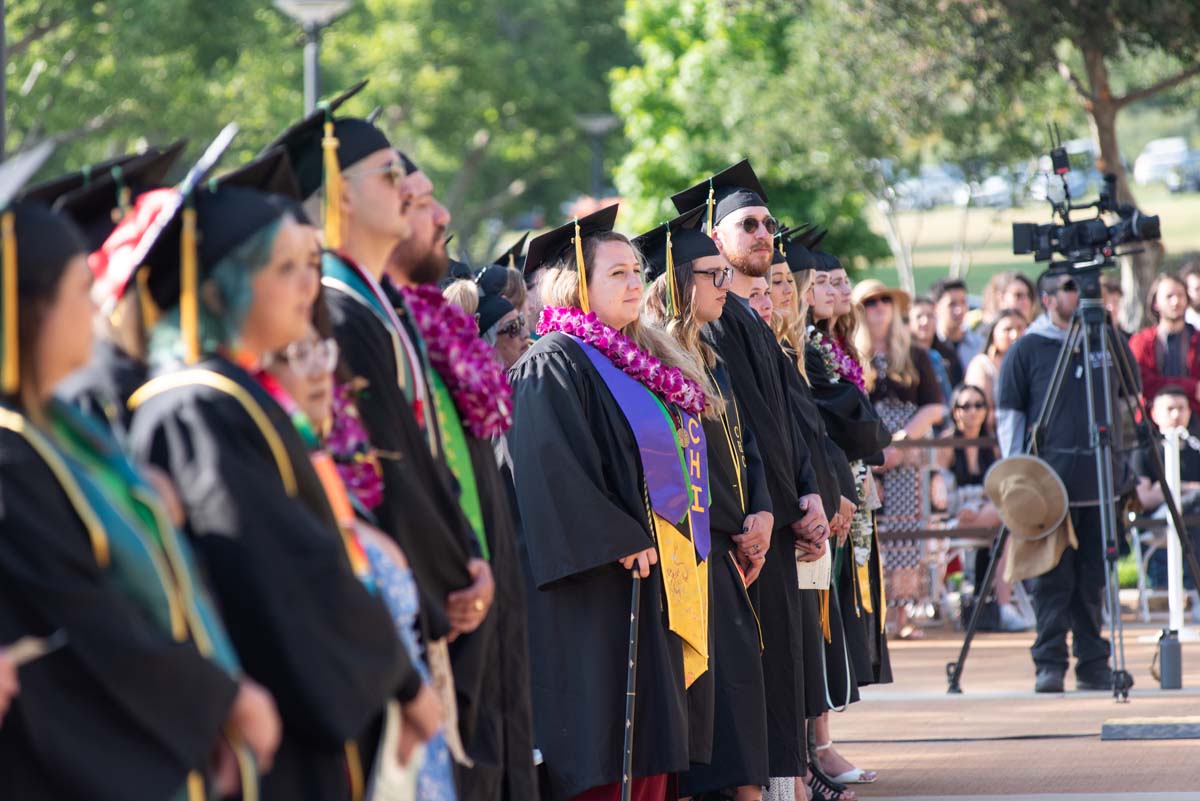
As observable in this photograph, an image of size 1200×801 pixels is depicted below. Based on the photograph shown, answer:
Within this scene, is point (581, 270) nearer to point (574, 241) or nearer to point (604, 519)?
point (574, 241)

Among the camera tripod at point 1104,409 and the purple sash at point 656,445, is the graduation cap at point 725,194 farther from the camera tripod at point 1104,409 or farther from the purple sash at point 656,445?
the camera tripod at point 1104,409

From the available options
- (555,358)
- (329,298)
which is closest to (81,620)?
(329,298)

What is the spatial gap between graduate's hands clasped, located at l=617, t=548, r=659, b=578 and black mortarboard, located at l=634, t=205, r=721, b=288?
3.96 feet

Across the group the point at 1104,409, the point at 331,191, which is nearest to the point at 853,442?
A: the point at 1104,409

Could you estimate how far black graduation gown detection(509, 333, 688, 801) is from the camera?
5.88 metres

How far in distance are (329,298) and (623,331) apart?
2.27 meters

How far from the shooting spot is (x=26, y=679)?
2906 millimetres

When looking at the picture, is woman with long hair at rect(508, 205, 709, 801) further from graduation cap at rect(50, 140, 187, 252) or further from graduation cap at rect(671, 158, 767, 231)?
graduation cap at rect(50, 140, 187, 252)

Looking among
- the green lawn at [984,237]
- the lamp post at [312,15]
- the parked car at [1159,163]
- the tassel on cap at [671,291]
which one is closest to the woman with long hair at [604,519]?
the tassel on cap at [671,291]

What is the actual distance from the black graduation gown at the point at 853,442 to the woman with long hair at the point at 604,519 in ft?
6.08

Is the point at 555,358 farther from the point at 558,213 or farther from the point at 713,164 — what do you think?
the point at 558,213

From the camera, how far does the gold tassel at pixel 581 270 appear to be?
6168 millimetres

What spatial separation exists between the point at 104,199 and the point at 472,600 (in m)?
1.19

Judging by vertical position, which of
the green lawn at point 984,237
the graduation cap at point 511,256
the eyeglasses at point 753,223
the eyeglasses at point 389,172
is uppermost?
the green lawn at point 984,237
